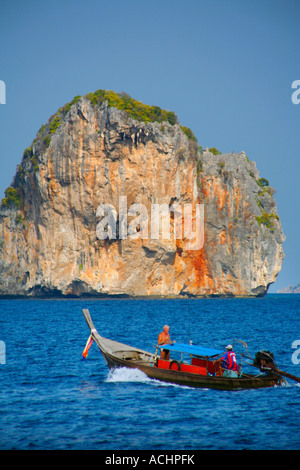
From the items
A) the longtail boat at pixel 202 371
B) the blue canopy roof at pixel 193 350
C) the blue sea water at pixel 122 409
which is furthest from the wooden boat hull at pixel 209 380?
the blue canopy roof at pixel 193 350

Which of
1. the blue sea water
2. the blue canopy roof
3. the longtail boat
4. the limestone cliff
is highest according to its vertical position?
the limestone cliff

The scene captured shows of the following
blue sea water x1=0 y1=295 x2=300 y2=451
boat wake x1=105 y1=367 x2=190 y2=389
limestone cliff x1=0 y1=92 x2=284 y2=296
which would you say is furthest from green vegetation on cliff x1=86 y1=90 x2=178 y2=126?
boat wake x1=105 y1=367 x2=190 y2=389

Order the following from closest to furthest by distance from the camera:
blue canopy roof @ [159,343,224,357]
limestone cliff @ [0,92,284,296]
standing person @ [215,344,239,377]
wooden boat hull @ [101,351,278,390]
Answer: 1. wooden boat hull @ [101,351,278,390]
2. standing person @ [215,344,239,377]
3. blue canopy roof @ [159,343,224,357]
4. limestone cliff @ [0,92,284,296]

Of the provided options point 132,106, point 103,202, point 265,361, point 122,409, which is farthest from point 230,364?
point 132,106

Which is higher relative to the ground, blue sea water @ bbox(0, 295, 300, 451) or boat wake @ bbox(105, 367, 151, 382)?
boat wake @ bbox(105, 367, 151, 382)

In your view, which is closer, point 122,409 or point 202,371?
point 122,409

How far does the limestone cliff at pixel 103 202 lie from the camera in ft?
267

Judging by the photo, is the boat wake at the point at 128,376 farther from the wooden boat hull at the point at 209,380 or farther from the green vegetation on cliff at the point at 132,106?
the green vegetation on cliff at the point at 132,106

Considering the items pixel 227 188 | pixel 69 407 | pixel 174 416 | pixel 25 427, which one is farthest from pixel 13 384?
pixel 227 188

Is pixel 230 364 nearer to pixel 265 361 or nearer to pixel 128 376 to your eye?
pixel 265 361

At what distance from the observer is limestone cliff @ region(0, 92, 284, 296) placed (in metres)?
81.4

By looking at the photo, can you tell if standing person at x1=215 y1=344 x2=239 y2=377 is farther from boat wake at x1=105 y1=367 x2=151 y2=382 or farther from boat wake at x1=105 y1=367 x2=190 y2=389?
boat wake at x1=105 y1=367 x2=151 y2=382

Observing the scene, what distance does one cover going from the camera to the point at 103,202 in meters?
81.4

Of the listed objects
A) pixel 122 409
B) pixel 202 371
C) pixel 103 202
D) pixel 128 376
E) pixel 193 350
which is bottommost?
pixel 122 409
